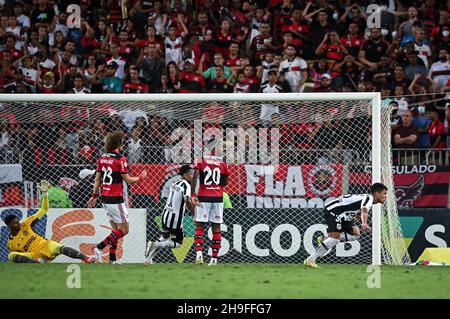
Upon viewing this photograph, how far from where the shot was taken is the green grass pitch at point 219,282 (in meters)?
10.5

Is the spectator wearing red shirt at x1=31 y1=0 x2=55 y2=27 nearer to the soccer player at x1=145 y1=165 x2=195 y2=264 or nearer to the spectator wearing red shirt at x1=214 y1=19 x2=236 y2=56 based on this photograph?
the spectator wearing red shirt at x1=214 y1=19 x2=236 y2=56

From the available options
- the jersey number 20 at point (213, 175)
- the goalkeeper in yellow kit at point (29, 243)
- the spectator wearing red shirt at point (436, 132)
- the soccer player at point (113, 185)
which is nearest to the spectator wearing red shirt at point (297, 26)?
the spectator wearing red shirt at point (436, 132)

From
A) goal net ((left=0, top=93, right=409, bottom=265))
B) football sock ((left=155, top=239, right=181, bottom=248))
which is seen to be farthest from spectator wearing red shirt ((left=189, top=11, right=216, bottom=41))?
football sock ((left=155, top=239, right=181, bottom=248))

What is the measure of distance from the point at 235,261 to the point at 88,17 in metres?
8.34

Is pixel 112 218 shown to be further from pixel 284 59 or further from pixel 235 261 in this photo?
pixel 284 59

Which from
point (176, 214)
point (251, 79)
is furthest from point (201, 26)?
point (176, 214)

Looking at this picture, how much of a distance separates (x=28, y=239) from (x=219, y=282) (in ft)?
14.5

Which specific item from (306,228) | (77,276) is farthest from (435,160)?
(77,276)

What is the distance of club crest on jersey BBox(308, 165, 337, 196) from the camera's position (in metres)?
16.3

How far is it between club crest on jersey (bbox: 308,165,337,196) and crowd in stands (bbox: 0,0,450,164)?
203 cm

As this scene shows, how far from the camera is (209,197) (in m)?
14.9

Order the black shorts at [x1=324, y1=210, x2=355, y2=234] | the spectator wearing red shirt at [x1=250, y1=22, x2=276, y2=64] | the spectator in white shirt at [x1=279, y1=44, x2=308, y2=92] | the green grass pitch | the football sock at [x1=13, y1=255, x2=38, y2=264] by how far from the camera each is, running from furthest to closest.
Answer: the spectator wearing red shirt at [x1=250, y1=22, x2=276, y2=64]
the spectator in white shirt at [x1=279, y1=44, x2=308, y2=92]
the football sock at [x1=13, y1=255, x2=38, y2=264]
the black shorts at [x1=324, y1=210, x2=355, y2=234]
the green grass pitch

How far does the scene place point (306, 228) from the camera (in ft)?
53.2

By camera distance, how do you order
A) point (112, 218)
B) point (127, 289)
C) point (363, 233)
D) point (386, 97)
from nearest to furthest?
point (127, 289) → point (112, 218) → point (363, 233) → point (386, 97)
